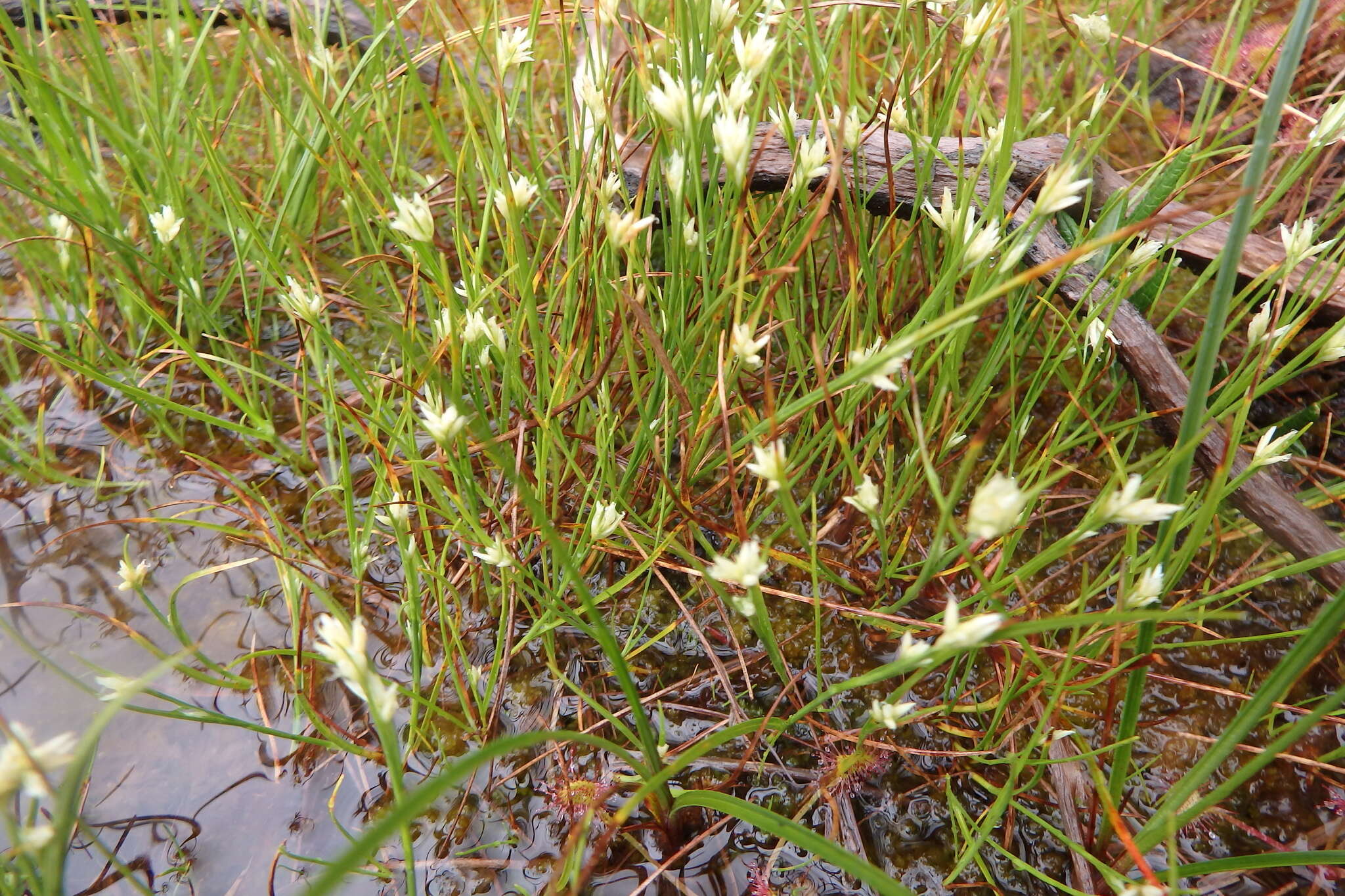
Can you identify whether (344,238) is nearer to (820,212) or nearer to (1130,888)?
(820,212)

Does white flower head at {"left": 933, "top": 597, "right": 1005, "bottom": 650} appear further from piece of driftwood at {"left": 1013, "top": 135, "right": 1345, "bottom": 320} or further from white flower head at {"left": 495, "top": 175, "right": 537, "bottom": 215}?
piece of driftwood at {"left": 1013, "top": 135, "right": 1345, "bottom": 320}

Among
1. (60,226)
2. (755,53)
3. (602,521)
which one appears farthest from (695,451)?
(60,226)

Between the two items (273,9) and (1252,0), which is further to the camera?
(273,9)

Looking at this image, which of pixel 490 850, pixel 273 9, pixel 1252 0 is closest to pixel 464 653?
pixel 490 850

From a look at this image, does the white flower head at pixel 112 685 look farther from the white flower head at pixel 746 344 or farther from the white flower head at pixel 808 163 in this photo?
the white flower head at pixel 808 163

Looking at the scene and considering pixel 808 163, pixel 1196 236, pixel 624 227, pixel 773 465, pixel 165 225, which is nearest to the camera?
pixel 773 465

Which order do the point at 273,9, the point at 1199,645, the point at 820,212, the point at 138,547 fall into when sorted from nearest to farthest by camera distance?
the point at 820,212
the point at 1199,645
the point at 138,547
the point at 273,9

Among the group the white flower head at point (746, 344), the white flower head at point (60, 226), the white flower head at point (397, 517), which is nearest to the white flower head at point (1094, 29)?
the white flower head at point (746, 344)

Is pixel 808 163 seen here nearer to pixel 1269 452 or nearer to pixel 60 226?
pixel 1269 452
